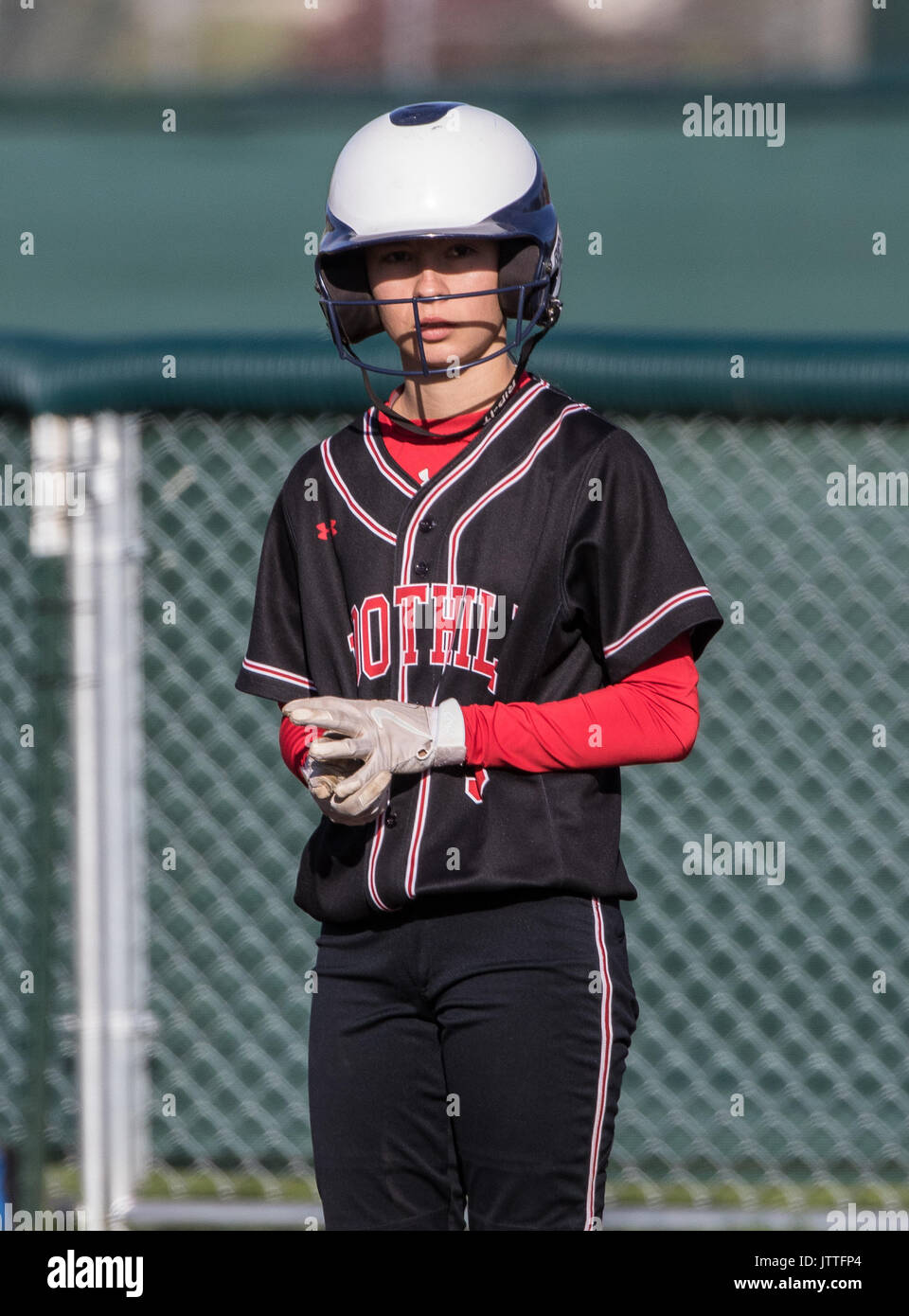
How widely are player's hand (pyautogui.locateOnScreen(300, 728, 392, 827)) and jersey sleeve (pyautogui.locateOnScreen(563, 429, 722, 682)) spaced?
0.34 metres

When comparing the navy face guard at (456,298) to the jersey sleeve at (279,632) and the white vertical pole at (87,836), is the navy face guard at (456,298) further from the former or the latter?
the white vertical pole at (87,836)

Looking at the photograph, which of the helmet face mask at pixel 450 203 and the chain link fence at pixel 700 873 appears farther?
the chain link fence at pixel 700 873

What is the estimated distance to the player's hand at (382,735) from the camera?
1903 millimetres

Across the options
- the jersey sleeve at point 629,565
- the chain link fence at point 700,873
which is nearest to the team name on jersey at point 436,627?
the jersey sleeve at point 629,565

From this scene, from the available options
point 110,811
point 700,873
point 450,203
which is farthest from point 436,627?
point 700,873

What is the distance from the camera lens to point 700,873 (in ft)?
11.5

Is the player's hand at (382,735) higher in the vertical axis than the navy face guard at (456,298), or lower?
lower

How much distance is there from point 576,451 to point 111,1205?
6.76 ft

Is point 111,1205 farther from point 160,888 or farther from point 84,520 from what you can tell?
point 84,520

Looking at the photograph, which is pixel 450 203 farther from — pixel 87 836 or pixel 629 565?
pixel 87 836

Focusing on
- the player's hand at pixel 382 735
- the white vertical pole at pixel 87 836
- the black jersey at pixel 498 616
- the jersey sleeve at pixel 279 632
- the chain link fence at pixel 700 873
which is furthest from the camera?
the chain link fence at pixel 700 873

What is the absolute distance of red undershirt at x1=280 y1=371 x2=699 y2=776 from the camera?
1992mm

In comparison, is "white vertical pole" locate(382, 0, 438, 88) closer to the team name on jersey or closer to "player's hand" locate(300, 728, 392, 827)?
the team name on jersey

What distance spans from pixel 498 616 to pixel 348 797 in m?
0.31
